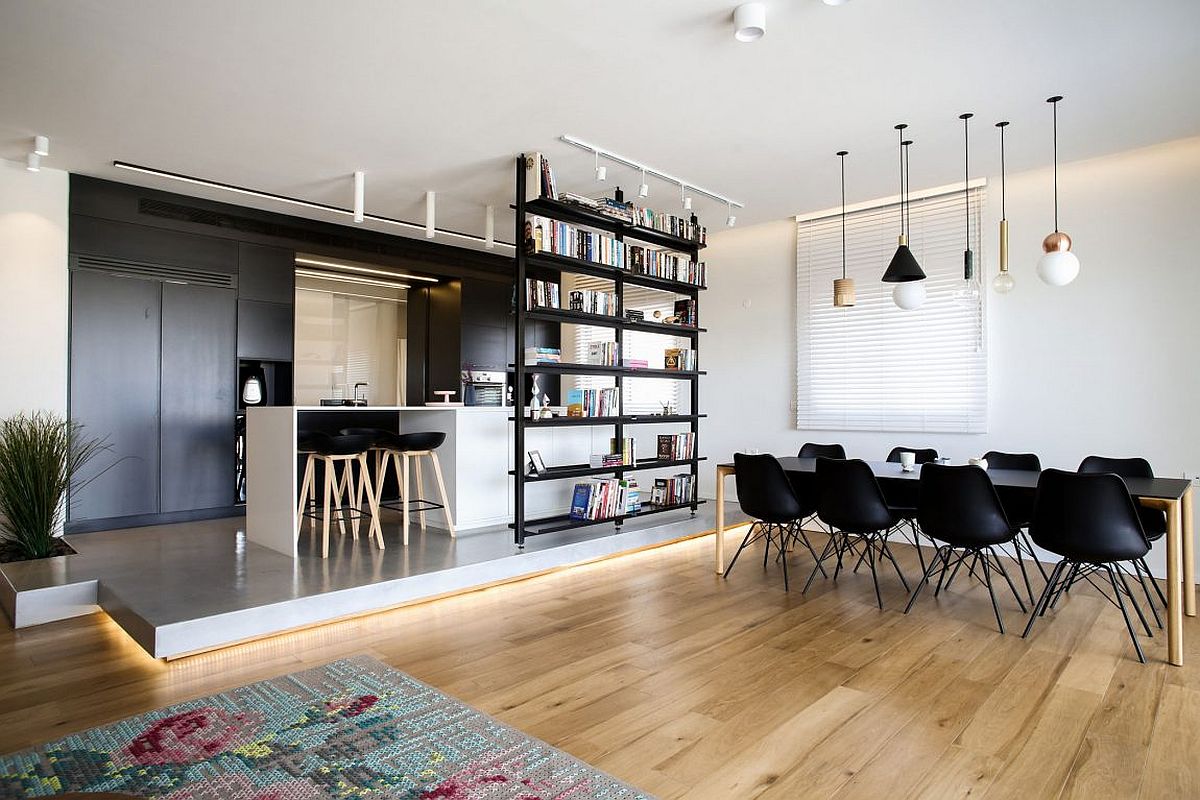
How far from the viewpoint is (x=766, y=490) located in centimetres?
465

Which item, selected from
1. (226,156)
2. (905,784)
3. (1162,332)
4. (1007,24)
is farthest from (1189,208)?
(226,156)

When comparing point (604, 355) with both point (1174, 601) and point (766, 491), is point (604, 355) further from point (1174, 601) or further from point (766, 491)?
point (1174, 601)

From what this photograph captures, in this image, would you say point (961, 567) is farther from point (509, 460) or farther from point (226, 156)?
point (226, 156)

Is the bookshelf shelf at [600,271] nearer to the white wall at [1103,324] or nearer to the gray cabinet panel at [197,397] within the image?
the white wall at [1103,324]

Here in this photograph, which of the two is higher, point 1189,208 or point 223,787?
point 1189,208

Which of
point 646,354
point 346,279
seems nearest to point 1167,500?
point 646,354

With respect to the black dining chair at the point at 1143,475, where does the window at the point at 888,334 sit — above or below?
above

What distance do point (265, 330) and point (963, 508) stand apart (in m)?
6.02

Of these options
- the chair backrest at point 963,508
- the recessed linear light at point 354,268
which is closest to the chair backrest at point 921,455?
the chair backrest at point 963,508

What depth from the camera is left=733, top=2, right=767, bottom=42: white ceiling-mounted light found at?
10.3 ft

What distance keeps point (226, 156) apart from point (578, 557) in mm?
3970

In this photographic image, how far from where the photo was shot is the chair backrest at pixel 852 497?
4.21m

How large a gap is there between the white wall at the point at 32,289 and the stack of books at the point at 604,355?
422 centimetres

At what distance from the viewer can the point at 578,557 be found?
516 centimetres
